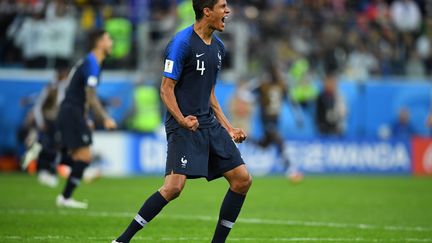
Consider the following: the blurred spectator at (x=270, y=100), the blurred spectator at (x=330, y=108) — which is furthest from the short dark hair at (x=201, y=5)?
the blurred spectator at (x=330, y=108)

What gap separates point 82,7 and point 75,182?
1110 centimetres

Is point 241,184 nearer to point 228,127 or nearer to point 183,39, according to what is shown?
point 228,127

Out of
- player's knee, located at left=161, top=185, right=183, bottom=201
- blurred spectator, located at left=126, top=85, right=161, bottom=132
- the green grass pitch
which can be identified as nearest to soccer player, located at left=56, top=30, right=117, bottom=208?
the green grass pitch

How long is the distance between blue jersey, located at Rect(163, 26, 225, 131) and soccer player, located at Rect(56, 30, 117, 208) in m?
5.51

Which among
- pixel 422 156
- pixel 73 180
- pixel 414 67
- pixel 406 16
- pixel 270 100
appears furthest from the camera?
pixel 406 16

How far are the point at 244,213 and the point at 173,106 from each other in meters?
5.60

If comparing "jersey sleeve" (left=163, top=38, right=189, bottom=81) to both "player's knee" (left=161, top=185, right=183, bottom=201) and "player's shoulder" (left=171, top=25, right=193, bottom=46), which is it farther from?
"player's knee" (left=161, top=185, right=183, bottom=201)

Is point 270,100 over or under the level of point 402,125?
over

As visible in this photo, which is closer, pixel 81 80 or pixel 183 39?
pixel 183 39

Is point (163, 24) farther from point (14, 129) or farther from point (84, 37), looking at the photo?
point (14, 129)

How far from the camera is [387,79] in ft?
89.5

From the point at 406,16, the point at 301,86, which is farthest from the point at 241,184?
the point at 406,16

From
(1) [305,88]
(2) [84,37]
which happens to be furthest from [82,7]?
(1) [305,88]

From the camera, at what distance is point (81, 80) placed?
14.7 m
